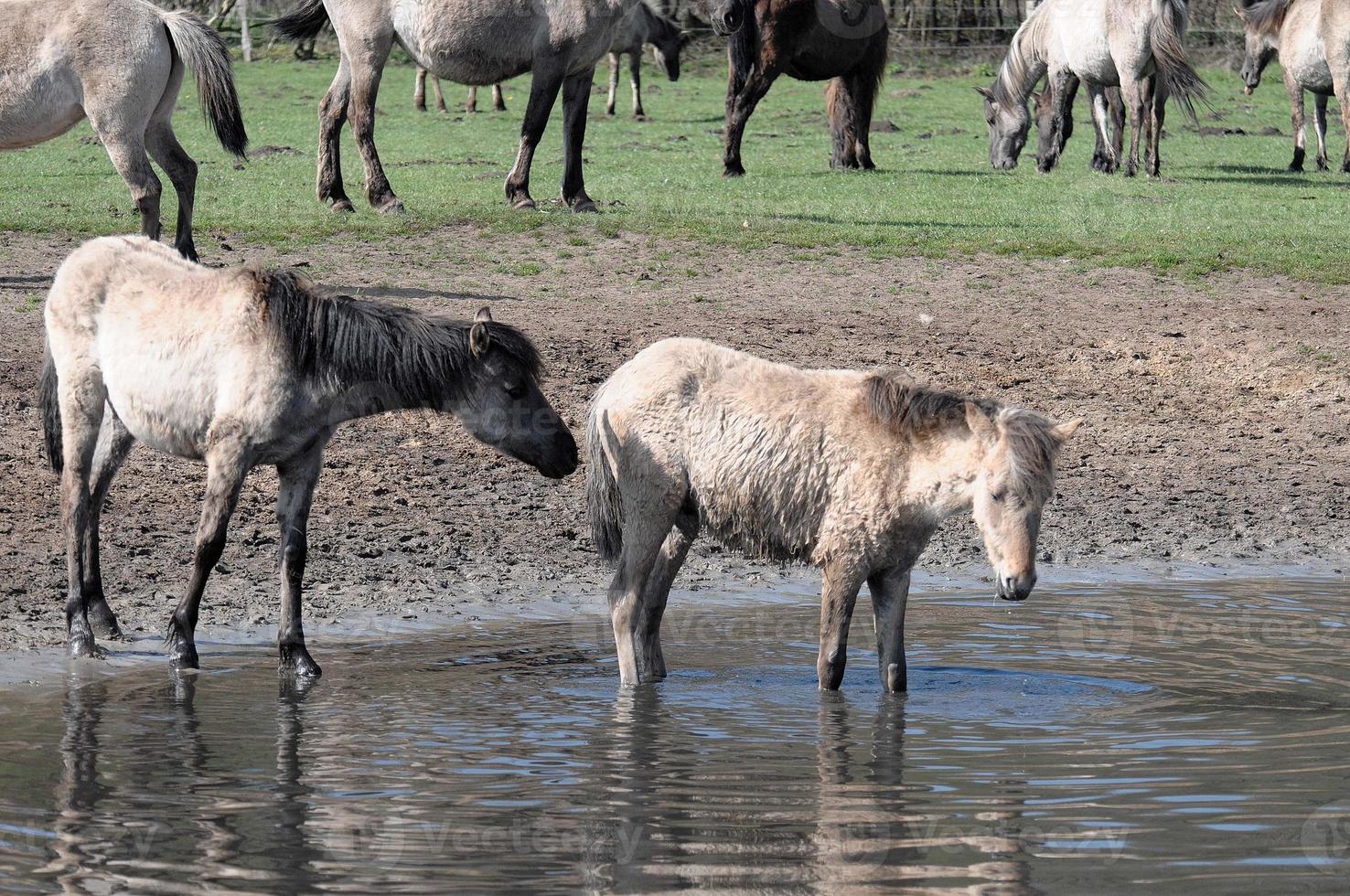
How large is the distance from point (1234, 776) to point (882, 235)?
869 cm

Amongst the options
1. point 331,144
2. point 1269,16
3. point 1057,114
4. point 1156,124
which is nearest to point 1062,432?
point 331,144

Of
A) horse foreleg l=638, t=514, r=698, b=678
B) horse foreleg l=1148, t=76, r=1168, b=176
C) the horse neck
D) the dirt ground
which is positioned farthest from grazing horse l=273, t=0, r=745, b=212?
horse foreleg l=638, t=514, r=698, b=678

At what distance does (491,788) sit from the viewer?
5434 mm

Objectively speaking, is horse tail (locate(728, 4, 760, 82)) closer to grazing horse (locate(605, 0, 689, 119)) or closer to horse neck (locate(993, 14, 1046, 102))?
grazing horse (locate(605, 0, 689, 119))

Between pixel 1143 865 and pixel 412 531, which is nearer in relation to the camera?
pixel 1143 865

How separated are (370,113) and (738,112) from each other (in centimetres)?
471

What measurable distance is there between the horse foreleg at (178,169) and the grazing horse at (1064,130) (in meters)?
10.2

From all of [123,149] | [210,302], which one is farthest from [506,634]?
[123,149]

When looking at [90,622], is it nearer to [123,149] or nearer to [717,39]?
[123,149]

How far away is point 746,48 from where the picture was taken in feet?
61.0

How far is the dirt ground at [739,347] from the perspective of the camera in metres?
8.51

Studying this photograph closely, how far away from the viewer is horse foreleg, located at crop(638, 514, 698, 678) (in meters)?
7.07

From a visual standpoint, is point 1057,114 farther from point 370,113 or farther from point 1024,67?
point 370,113

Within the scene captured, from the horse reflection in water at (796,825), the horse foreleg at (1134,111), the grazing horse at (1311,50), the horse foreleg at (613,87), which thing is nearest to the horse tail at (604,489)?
the horse reflection in water at (796,825)
